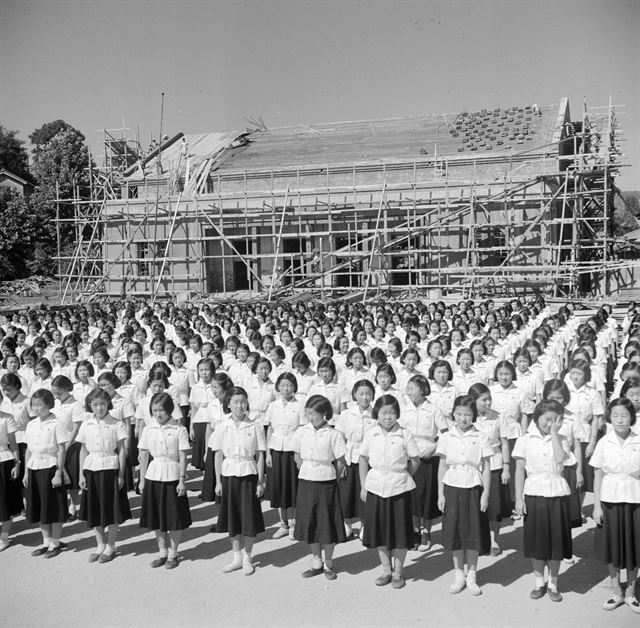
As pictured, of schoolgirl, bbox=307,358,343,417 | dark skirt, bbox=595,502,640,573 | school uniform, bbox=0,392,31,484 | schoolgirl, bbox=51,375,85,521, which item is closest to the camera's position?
dark skirt, bbox=595,502,640,573

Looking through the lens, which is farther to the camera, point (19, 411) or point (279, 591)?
point (19, 411)

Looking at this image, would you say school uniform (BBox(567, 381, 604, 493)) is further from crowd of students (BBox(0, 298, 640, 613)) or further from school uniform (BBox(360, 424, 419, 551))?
school uniform (BBox(360, 424, 419, 551))

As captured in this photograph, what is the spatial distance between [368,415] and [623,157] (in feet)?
74.1

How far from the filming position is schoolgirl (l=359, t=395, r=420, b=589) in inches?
229

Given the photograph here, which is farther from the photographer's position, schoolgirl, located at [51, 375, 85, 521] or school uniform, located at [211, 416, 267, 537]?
schoolgirl, located at [51, 375, 85, 521]

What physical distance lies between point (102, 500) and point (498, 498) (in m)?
3.42

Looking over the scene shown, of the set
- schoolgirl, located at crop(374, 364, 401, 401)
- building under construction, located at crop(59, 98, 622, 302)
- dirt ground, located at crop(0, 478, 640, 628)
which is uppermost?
building under construction, located at crop(59, 98, 622, 302)

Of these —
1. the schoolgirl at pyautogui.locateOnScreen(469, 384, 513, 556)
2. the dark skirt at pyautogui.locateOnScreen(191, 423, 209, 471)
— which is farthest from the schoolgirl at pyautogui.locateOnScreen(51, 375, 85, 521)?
the schoolgirl at pyautogui.locateOnScreen(469, 384, 513, 556)

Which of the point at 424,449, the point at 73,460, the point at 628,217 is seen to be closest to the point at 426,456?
the point at 424,449

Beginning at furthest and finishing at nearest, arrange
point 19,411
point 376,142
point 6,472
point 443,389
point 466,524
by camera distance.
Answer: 1. point 376,142
2. point 443,389
3. point 19,411
4. point 6,472
5. point 466,524

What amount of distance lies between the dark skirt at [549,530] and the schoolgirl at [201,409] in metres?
3.92

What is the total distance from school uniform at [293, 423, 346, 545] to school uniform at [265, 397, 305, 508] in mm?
975

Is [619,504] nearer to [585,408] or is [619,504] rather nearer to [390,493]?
[390,493]

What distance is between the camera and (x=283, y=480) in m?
7.29
